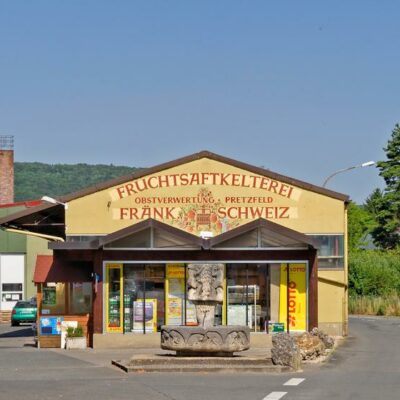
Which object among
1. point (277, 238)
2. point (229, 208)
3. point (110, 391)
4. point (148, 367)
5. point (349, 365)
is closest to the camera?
point (110, 391)

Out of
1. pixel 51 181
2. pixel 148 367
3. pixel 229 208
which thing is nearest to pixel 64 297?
pixel 229 208

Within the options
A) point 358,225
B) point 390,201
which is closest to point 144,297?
point 390,201

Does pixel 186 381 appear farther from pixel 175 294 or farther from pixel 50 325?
pixel 50 325

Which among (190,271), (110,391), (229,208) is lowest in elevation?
(110,391)

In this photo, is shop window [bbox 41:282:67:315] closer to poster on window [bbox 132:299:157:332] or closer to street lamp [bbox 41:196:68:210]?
street lamp [bbox 41:196:68:210]

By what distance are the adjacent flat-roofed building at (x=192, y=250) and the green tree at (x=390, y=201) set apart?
63.3 meters

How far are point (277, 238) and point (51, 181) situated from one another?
148 meters

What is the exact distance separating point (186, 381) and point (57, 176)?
163 m

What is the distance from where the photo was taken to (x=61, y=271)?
34812 mm

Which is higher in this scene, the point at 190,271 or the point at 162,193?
the point at 162,193

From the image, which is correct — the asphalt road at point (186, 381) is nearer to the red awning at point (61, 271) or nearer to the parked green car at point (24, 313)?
the red awning at point (61, 271)

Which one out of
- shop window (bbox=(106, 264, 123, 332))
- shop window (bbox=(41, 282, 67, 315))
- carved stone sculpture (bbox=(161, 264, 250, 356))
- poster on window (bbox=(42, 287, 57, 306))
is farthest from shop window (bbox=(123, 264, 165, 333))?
carved stone sculpture (bbox=(161, 264, 250, 356))

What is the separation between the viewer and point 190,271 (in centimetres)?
2781

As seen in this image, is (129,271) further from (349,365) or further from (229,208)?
(349,365)
